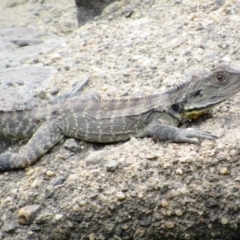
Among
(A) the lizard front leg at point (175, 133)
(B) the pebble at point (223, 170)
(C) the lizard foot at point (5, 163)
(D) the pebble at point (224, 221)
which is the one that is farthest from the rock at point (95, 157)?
(D) the pebble at point (224, 221)

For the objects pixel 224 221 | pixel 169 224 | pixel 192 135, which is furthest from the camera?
pixel 192 135

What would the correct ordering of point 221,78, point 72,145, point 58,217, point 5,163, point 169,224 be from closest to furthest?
point 169,224 → point 58,217 → point 221,78 → point 5,163 → point 72,145

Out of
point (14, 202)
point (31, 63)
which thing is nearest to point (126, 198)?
point (14, 202)

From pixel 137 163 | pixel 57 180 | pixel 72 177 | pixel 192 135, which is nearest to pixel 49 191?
pixel 57 180

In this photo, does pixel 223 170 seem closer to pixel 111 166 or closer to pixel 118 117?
pixel 111 166

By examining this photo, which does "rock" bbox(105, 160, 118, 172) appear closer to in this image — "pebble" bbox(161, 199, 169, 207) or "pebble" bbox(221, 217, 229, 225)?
"pebble" bbox(161, 199, 169, 207)

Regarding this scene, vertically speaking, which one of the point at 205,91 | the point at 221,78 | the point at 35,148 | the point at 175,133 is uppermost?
the point at 221,78

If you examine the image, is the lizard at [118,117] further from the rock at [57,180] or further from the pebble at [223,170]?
the rock at [57,180]
